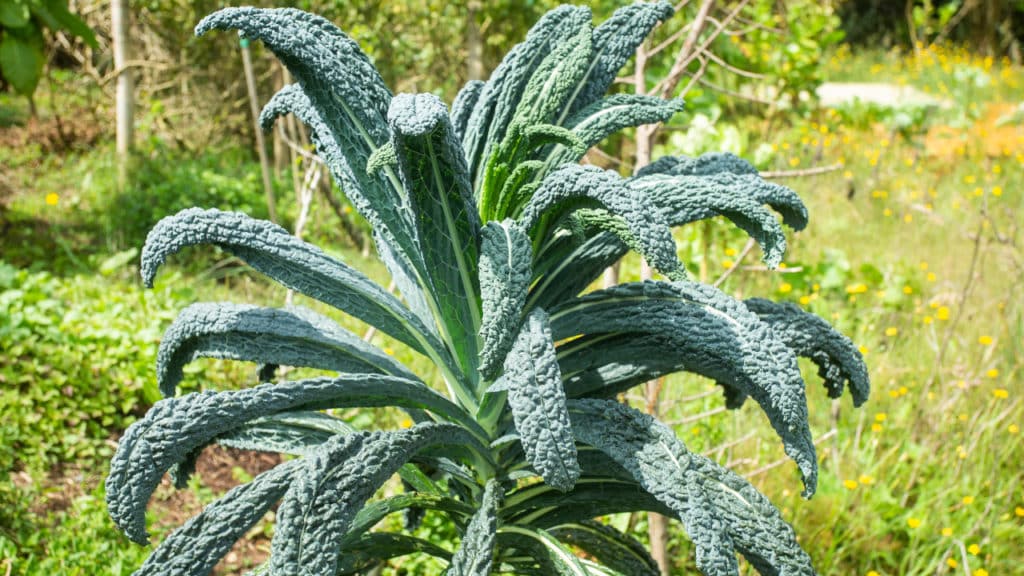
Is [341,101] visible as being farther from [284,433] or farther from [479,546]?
[479,546]

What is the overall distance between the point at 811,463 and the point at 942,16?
12041mm

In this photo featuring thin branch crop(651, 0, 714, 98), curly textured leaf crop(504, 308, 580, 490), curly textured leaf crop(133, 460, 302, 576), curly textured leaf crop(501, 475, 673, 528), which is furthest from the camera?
thin branch crop(651, 0, 714, 98)

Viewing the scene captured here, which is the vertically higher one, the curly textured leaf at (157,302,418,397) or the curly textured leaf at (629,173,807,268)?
the curly textured leaf at (629,173,807,268)

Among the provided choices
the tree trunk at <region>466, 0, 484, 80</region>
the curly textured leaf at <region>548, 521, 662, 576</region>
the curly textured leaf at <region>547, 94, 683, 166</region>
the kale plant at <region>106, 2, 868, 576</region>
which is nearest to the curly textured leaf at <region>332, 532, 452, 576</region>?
the kale plant at <region>106, 2, 868, 576</region>

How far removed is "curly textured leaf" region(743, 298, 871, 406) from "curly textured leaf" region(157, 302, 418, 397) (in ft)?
2.07

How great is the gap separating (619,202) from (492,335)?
227mm

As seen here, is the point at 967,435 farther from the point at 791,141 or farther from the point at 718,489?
the point at 791,141

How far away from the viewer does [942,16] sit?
37.2 ft

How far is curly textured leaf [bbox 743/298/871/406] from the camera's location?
4.47 ft

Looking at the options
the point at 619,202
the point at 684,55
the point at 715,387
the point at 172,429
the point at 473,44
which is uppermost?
the point at 473,44

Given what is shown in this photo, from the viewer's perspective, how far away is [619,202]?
1047mm

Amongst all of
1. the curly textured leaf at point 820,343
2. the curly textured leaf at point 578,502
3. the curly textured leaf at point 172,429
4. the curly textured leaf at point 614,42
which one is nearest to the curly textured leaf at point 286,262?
the curly textured leaf at point 172,429

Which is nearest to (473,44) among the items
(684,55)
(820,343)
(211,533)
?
(684,55)

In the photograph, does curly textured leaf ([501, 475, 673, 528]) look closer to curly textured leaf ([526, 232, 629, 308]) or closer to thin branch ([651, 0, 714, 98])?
curly textured leaf ([526, 232, 629, 308])
